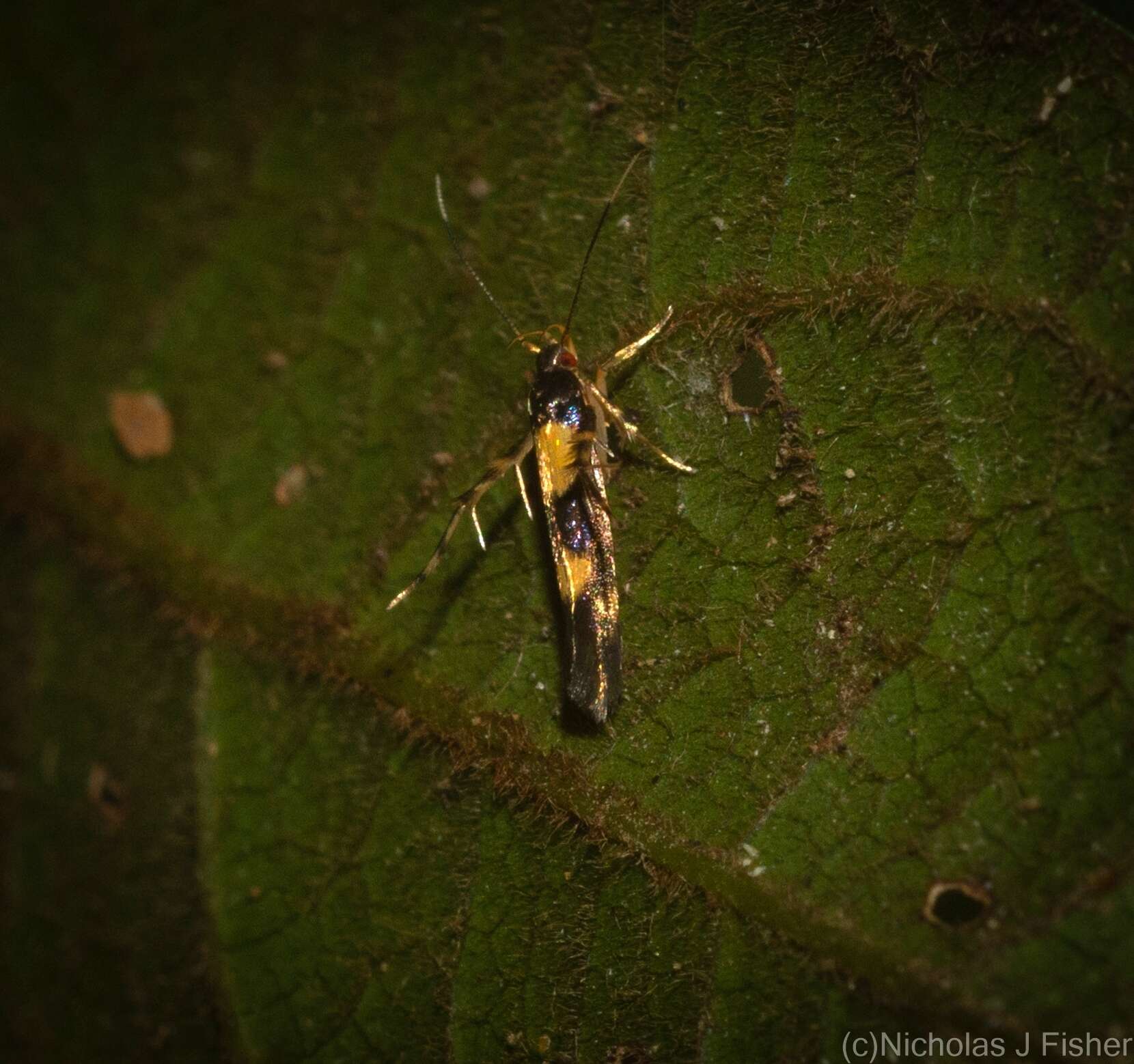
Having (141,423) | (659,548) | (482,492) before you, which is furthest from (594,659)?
(141,423)

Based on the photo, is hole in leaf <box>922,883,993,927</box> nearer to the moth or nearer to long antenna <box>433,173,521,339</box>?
the moth

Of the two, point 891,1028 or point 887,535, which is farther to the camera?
point 887,535

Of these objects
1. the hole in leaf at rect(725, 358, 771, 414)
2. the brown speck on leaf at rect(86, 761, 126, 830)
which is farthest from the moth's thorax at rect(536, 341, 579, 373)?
the brown speck on leaf at rect(86, 761, 126, 830)

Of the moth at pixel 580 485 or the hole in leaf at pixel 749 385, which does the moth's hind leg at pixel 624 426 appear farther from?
the hole in leaf at pixel 749 385

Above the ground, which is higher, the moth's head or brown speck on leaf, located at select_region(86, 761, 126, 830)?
the moth's head

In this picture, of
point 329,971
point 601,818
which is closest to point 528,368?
point 601,818

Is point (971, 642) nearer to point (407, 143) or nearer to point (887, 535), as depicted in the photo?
point (887, 535)
